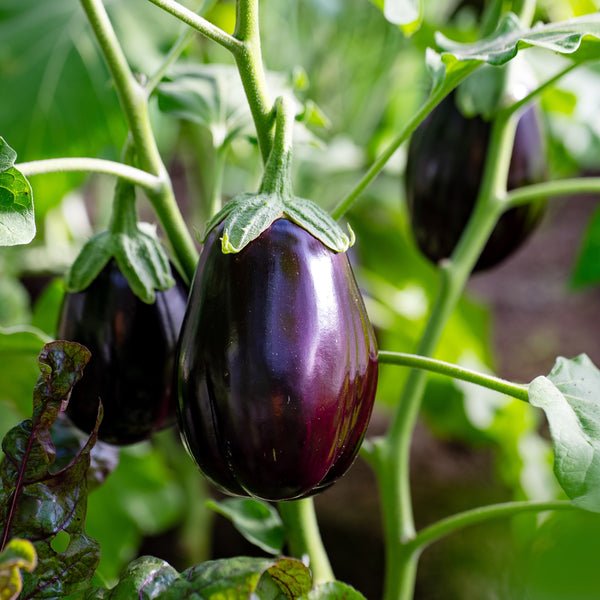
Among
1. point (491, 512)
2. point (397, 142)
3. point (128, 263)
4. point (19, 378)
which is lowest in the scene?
point (19, 378)

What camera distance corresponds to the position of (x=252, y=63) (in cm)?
41

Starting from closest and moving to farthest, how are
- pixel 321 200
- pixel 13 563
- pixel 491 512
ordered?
pixel 13 563, pixel 491 512, pixel 321 200

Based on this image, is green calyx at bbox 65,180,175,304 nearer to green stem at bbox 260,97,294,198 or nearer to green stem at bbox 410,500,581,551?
green stem at bbox 260,97,294,198

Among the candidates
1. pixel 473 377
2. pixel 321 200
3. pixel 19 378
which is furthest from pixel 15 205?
pixel 321 200

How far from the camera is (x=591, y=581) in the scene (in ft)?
0.68

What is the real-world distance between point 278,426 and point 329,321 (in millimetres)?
58

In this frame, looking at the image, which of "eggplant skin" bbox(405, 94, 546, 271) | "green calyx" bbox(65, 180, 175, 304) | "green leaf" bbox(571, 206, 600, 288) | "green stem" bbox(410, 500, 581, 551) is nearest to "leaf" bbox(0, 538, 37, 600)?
"green calyx" bbox(65, 180, 175, 304)

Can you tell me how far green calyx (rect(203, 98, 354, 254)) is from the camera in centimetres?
38

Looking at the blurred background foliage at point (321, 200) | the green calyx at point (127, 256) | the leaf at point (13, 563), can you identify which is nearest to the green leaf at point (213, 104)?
the blurred background foliage at point (321, 200)

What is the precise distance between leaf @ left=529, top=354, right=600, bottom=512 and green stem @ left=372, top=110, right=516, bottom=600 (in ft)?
0.62

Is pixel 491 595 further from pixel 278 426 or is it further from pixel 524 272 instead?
pixel 524 272

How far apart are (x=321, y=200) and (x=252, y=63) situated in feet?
2.79

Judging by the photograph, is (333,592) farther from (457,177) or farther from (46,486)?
(457,177)

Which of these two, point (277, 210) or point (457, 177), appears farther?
point (457, 177)
